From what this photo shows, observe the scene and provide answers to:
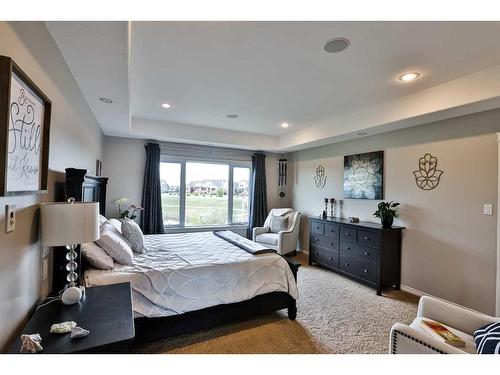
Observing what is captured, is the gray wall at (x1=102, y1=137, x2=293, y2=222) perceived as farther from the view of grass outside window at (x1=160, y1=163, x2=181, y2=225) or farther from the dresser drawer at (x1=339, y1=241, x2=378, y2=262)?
the dresser drawer at (x1=339, y1=241, x2=378, y2=262)

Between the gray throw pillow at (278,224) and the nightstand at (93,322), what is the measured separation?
380cm

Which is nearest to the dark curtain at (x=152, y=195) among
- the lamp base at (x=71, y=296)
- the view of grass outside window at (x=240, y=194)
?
the view of grass outside window at (x=240, y=194)

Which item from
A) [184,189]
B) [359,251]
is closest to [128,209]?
[184,189]

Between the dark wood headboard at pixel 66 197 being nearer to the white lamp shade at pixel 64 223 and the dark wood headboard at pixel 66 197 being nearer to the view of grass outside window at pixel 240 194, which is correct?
the white lamp shade at pixel 64 223

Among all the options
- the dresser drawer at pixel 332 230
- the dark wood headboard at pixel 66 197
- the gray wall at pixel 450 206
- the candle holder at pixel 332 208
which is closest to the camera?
→ the dark wood headboard at pixel 66 197

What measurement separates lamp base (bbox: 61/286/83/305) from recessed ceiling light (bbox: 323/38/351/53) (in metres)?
2.50

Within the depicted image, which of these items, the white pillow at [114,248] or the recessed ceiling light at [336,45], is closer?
the recessed ceiling light at [336,45]

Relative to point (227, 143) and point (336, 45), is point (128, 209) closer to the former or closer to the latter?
point (227, 143)

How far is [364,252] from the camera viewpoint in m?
3.56

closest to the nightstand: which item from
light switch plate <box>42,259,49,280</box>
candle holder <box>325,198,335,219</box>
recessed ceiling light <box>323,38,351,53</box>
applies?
light switch plate <box>42,259,49,280</box>

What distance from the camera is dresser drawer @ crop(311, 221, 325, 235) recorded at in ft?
14.3

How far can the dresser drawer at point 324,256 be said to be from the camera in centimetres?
408

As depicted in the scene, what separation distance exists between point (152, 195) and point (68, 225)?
3.44 meters
